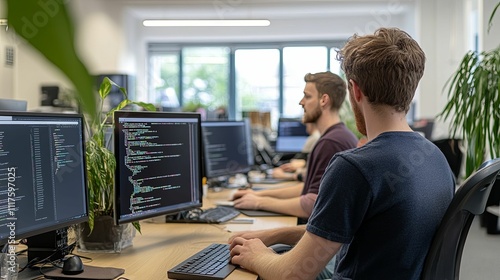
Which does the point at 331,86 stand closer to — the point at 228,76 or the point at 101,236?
the point at 101,236

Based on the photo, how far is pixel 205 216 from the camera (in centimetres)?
240

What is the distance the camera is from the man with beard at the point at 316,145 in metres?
2.53

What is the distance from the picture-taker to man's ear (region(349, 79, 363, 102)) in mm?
1493

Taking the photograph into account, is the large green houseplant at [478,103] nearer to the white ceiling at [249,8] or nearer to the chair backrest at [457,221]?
the chair backrest at [457,221]

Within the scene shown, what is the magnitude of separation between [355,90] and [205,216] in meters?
1.11

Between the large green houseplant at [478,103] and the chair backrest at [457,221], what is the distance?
1.44 m

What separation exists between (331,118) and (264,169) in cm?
177

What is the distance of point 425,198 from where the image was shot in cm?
140

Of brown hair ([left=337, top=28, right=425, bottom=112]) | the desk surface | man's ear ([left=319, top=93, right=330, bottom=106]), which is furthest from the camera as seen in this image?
man's ear ([left=319, top=93, right=330, bottom=106])

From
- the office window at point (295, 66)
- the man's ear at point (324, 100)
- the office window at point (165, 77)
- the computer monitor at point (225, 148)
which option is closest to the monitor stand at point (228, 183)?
the computer monitor at point (225, 148)

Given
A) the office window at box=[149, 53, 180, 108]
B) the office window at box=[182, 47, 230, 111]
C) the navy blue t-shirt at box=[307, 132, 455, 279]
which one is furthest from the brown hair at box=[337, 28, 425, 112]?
the office window at box=[149, 53, 180, 108]

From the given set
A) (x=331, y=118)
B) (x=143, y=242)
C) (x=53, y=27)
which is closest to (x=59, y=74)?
(x=53, y=27)

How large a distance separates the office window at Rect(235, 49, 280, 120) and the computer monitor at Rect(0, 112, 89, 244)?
393 inches

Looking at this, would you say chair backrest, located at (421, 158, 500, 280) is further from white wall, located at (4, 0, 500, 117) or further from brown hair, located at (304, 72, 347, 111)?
white wall, located at (4, 0, 500, 117)
